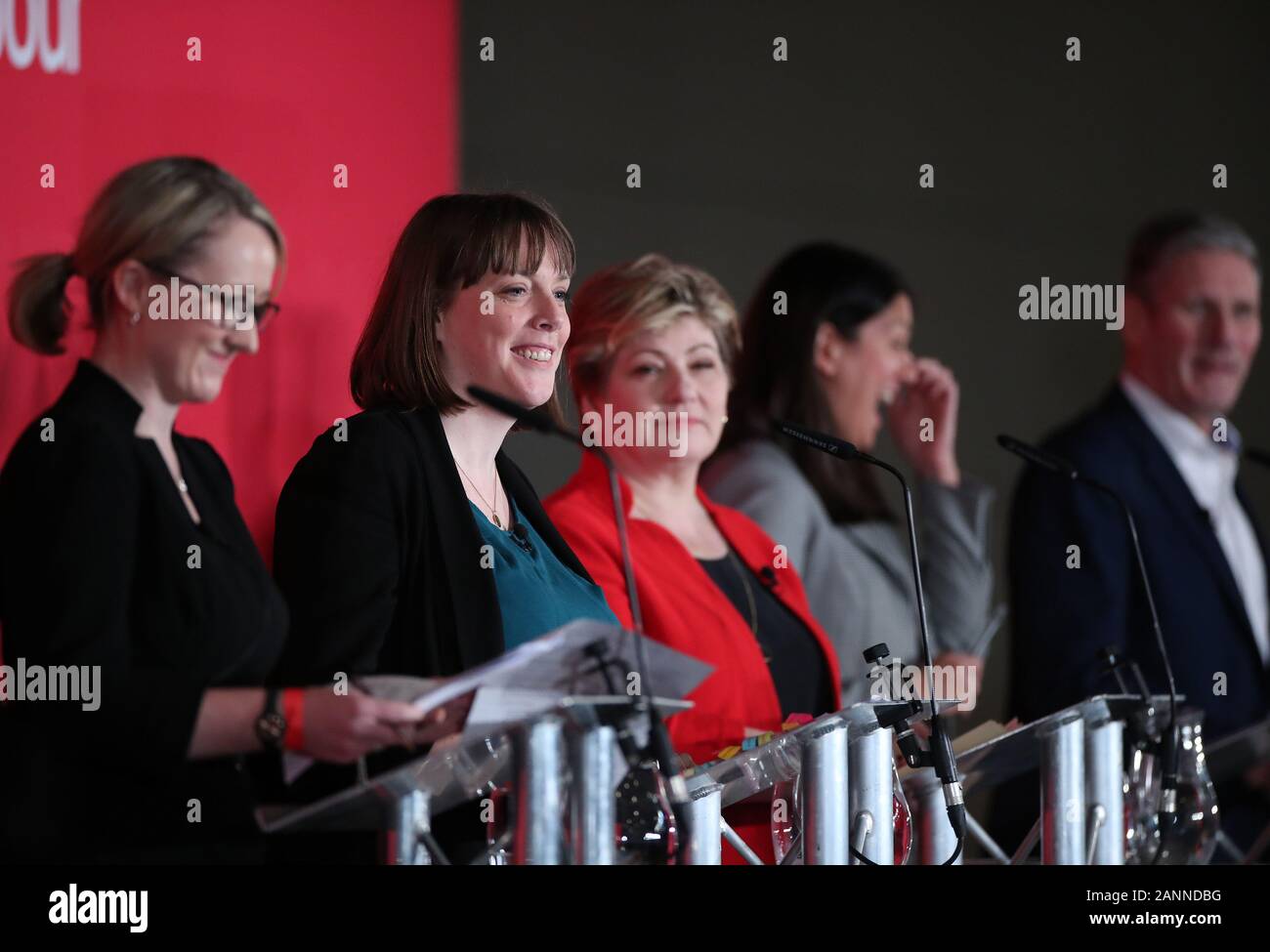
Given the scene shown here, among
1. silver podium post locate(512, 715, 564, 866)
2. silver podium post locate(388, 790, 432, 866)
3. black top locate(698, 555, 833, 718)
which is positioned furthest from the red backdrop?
black top locate(698, 555, 833, 718)

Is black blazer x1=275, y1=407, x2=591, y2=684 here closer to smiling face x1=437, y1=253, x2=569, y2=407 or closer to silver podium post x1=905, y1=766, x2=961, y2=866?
smiling face x1=437, y1=253, x2=569, y2=407

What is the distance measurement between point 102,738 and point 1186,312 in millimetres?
2808

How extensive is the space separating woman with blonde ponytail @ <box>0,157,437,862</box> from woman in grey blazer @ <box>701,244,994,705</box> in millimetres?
1314

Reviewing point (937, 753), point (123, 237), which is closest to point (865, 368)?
point (937, 753)

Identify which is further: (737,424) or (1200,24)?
(1200,24)

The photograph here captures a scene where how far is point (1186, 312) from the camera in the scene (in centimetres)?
400

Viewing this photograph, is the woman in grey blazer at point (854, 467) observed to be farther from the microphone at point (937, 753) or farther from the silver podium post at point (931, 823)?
the microphone at point (937, 753)

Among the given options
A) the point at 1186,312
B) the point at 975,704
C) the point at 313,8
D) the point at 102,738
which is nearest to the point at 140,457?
the point at 102,738

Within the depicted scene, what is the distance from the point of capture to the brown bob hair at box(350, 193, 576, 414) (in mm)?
2582

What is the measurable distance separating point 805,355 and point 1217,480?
1.16 meters

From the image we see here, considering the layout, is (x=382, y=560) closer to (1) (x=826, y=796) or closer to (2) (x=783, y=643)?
(1) (x=826, y=796)

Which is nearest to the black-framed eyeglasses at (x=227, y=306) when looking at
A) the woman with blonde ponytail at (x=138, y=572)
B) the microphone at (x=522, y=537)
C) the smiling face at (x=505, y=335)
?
the woman with blonde ponytail at (x=138, y=572)

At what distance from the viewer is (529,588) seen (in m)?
2.57
